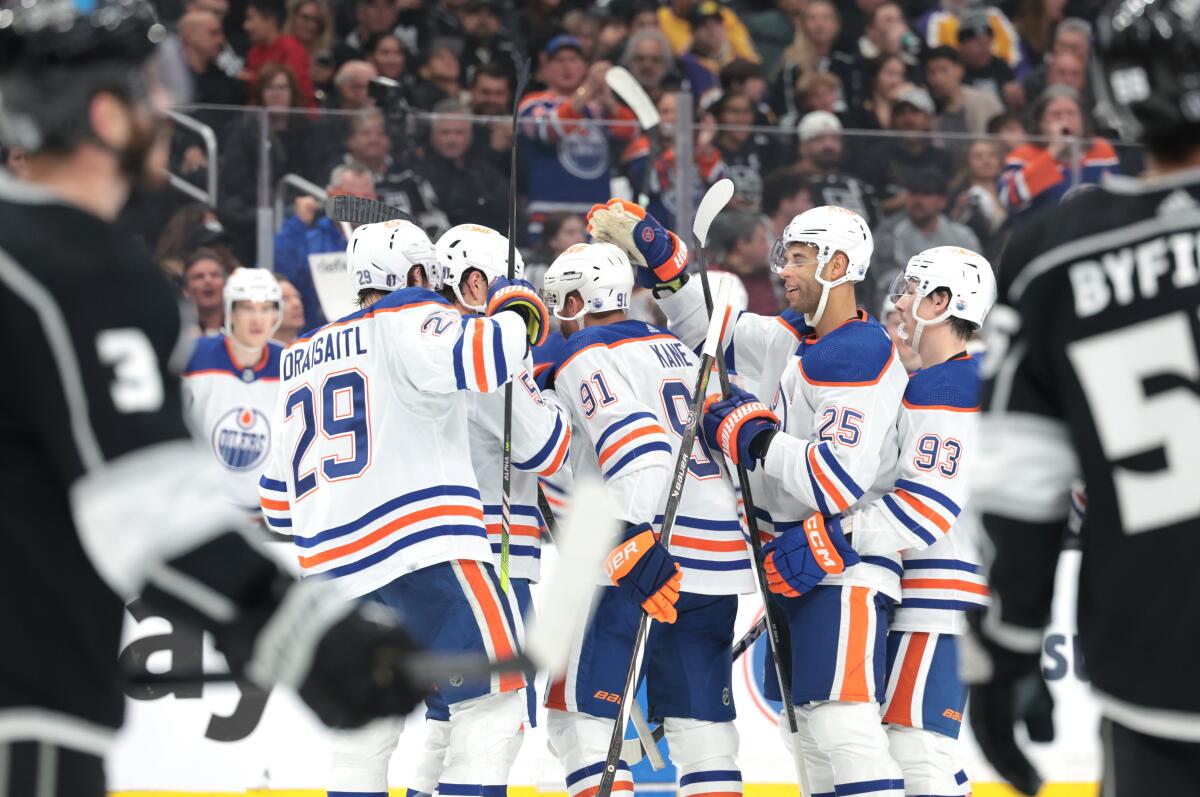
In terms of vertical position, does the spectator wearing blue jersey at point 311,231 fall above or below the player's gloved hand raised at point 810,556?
above

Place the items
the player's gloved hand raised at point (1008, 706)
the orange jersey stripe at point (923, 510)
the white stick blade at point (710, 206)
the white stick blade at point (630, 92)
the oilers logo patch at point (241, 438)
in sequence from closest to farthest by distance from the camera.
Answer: the player's gloved hand raised at point (1008, 706), the orange jersey stripe at point (923, 510), the white stick blade at point (710, 206), the white stick blade at point (630, 92), the oilers logo patch at point (241, 438)

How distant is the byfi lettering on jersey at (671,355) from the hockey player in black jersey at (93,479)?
2593mm

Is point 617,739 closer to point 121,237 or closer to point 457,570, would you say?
point 457,570

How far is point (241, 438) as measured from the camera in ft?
20.1

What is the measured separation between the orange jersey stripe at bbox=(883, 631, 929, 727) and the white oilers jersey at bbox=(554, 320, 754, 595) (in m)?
0.43

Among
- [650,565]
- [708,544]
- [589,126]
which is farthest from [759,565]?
[589,126]

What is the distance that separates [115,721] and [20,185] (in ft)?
1.80

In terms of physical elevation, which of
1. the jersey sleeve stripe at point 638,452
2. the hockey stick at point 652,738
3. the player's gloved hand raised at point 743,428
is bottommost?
the hockey stick at point 652,738

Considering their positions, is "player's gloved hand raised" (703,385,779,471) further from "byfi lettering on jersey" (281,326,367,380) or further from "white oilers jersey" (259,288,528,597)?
"byfi lettering on jersey" (281,326,367,380)

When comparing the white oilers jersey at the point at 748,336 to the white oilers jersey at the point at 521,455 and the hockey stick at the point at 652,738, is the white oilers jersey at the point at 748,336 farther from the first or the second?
the hockey stick at the point at 652,738

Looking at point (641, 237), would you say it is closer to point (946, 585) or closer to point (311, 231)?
point (946, 585)

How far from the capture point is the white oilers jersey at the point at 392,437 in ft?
12.3

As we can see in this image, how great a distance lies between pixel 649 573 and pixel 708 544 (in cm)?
30

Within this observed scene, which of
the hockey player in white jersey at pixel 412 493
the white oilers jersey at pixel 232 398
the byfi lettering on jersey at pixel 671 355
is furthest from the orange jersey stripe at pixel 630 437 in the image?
the white oilers jersey at pixel 232 398
